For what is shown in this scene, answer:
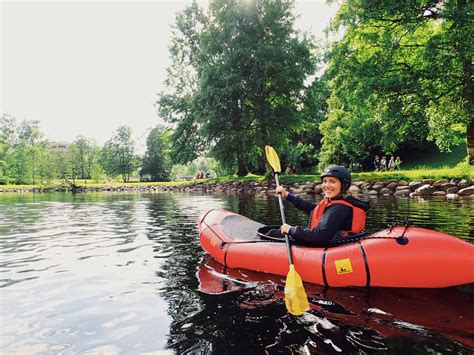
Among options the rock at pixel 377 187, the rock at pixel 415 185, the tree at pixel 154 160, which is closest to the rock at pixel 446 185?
the rock at pixel 415 185

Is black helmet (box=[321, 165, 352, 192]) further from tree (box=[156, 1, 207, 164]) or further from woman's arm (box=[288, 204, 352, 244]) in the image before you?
tree (box=[156, 1, 207, 164])

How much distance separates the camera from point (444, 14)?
12.9 m

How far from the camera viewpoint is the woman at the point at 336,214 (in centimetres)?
490

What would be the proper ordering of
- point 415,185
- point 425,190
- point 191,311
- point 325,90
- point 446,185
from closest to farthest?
point 191,311 → point 446,185 → point 425,190 → point 415,185 → point 325,90

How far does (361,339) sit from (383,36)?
584 inches

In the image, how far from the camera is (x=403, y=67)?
15617 mm

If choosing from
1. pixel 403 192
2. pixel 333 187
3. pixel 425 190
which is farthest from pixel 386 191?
pixel 333 187

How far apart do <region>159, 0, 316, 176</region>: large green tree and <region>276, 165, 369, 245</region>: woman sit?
812 inches

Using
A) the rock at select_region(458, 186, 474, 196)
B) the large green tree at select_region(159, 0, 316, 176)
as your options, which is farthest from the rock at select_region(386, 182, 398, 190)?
the large green tree at select_region(159, 0, 316, 176)

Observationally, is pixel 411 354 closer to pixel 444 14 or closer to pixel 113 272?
pixel 113 272

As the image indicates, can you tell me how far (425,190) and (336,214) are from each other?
14208mm

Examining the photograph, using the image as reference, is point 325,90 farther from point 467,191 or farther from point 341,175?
point 341,175

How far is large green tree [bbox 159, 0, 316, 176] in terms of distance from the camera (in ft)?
83.3

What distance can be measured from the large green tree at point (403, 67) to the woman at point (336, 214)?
11462 mm
